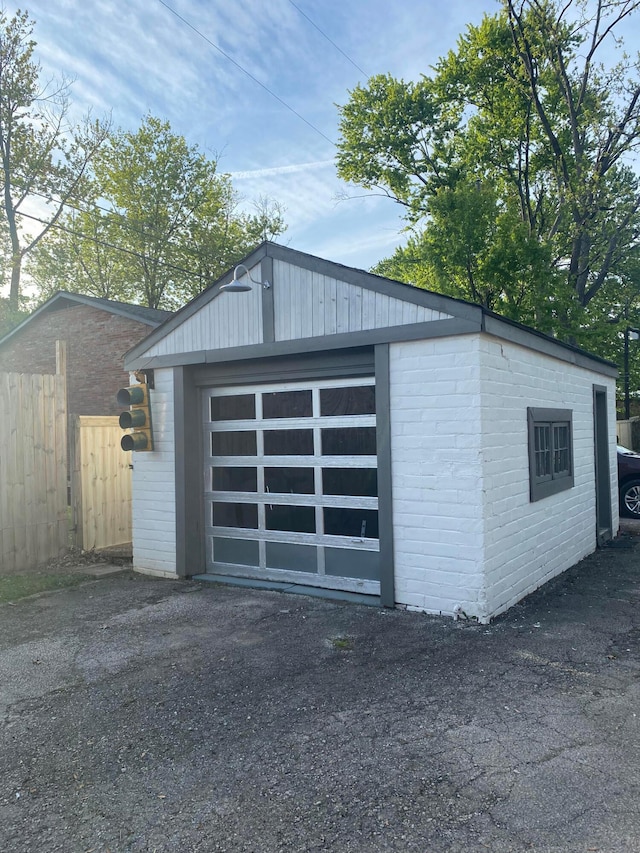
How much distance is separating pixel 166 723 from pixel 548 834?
6.92 ft

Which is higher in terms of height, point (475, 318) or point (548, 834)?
point (475, 318)

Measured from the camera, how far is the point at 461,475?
539 centimetres

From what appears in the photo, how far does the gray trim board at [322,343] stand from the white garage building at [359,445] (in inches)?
0.6

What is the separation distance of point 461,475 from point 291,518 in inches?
86.2

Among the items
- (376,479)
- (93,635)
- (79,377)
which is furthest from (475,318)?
(79,377)

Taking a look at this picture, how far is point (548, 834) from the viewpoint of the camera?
8.34ft

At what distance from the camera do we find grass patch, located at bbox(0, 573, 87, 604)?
21.6 feet

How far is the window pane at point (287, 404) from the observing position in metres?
6.75

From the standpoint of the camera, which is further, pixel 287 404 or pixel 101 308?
pixel 101 308

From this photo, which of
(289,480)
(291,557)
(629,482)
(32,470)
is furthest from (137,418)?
(629,482)

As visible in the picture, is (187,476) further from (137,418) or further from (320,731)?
(320,731)

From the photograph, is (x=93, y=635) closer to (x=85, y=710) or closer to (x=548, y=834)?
(x=85, y=710)

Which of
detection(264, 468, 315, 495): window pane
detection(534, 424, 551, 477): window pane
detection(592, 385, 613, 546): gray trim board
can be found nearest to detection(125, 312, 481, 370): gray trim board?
detection(264, 468, 315, 495): window pane

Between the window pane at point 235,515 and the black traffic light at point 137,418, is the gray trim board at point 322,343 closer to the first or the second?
the black traffic light at point 137,418
